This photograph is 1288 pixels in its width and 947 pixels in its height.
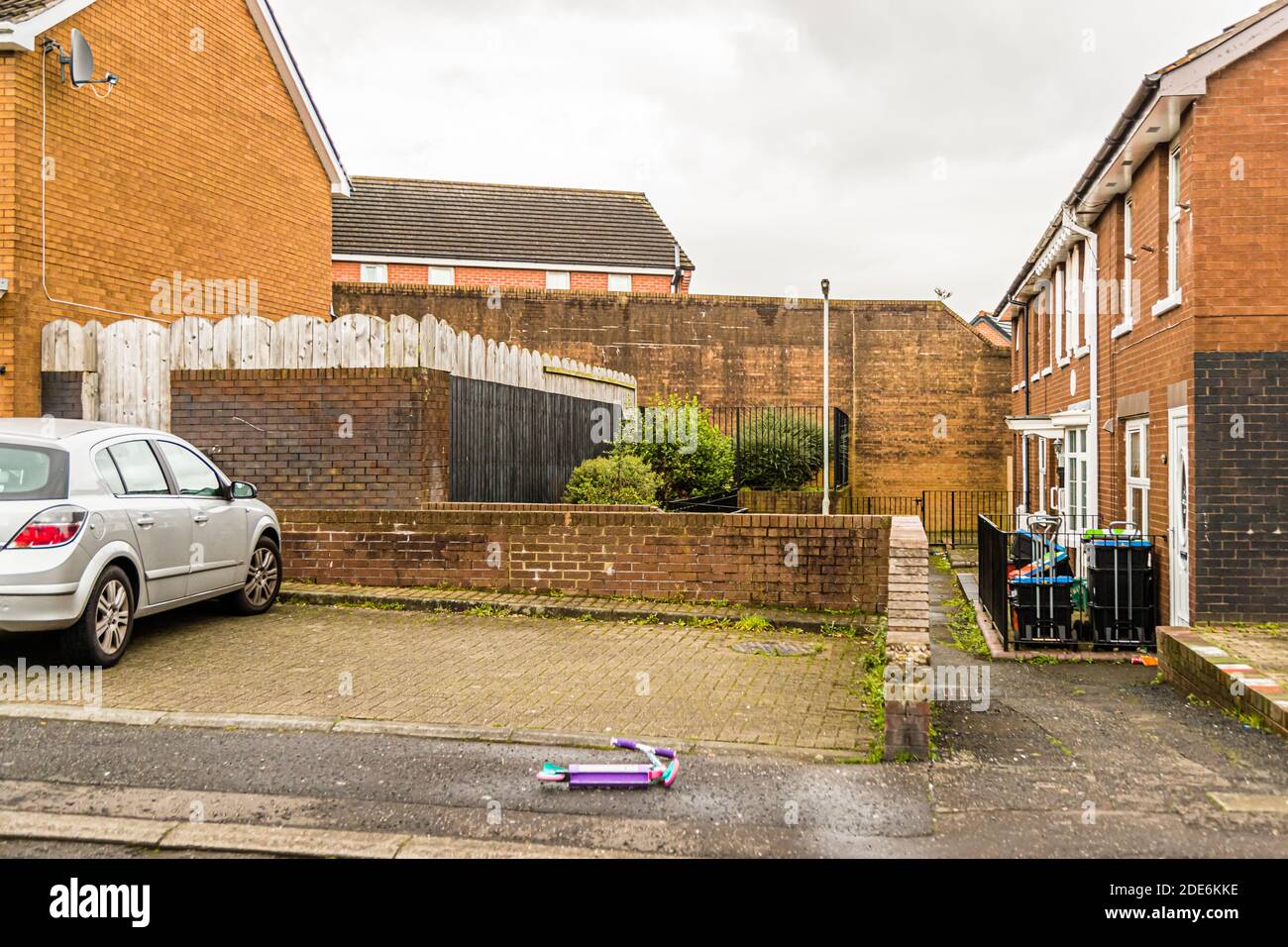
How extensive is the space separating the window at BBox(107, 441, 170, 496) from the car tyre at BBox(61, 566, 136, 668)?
0.71 metres

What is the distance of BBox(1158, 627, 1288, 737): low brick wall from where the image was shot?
6863mm

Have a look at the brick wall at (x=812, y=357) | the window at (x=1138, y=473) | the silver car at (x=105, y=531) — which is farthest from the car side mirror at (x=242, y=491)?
the brick wall at (x=812, y=357)

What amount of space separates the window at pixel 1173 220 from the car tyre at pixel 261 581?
9456 millimetres

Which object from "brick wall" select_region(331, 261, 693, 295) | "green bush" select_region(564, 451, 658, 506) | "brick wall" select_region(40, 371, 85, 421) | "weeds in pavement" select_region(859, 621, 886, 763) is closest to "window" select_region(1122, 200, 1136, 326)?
"green bush" select_region(564, 451, 658, 506)

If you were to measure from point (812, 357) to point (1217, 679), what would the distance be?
17.7 m

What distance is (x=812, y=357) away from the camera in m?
25.0

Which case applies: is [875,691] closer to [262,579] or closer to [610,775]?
[610,775]

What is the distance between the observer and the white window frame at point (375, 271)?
32.9 meters

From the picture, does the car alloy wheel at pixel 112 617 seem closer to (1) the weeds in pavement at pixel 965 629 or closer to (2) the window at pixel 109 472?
(2) the window at pixel 109 472

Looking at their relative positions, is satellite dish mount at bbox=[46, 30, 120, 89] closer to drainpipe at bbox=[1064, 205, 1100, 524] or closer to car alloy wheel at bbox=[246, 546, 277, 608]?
car alloy wheel at bbox=[246, 546, 277, 608]
